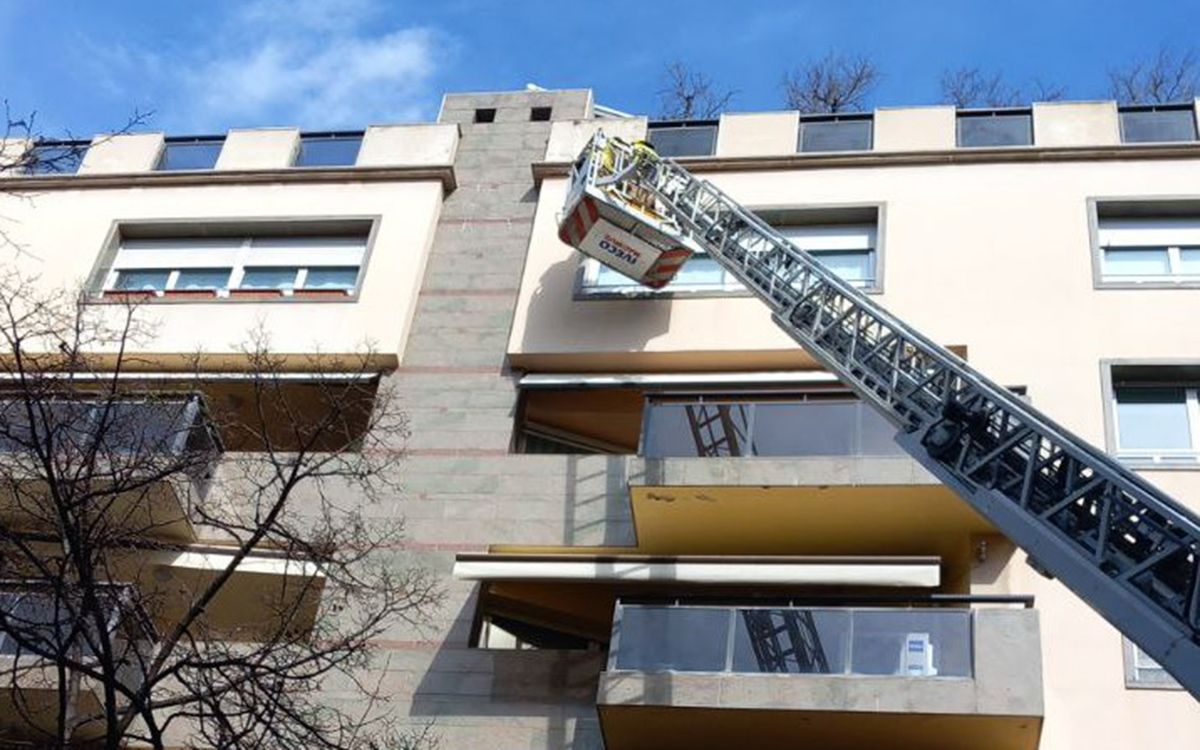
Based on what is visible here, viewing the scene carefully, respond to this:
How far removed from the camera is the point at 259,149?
71.8ft

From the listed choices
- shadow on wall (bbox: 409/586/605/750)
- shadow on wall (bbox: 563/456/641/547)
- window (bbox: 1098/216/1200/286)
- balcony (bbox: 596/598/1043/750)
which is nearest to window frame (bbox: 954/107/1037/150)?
window (bbox: 1098/216/1200/286)

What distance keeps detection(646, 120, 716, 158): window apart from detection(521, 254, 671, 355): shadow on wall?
10.3ft

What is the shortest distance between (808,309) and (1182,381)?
517 cm

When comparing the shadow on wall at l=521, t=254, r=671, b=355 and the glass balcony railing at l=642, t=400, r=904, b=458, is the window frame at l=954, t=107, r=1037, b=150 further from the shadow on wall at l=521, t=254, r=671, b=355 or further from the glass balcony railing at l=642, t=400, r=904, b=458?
the glass balcony railing at l=642, t=400, r=904, b=458

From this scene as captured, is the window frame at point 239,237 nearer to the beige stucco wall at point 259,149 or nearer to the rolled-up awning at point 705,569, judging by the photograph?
the beige stucco wall at point 259,149

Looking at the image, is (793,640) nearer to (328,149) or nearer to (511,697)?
(511,697)

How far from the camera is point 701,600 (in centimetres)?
1477

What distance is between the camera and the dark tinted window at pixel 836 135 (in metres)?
20.1

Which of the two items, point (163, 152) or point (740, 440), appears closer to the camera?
point (740, 440)

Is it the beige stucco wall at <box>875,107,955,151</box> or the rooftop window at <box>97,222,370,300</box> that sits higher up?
the beige stucco wall at <box>875,107,955,151</box>

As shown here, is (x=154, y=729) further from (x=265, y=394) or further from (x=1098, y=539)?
(x=265, y=394)

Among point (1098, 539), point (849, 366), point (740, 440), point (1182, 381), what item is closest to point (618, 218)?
point (740, 440)

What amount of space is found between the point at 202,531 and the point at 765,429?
707 centimetres

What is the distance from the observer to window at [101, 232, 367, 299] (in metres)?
19.9
